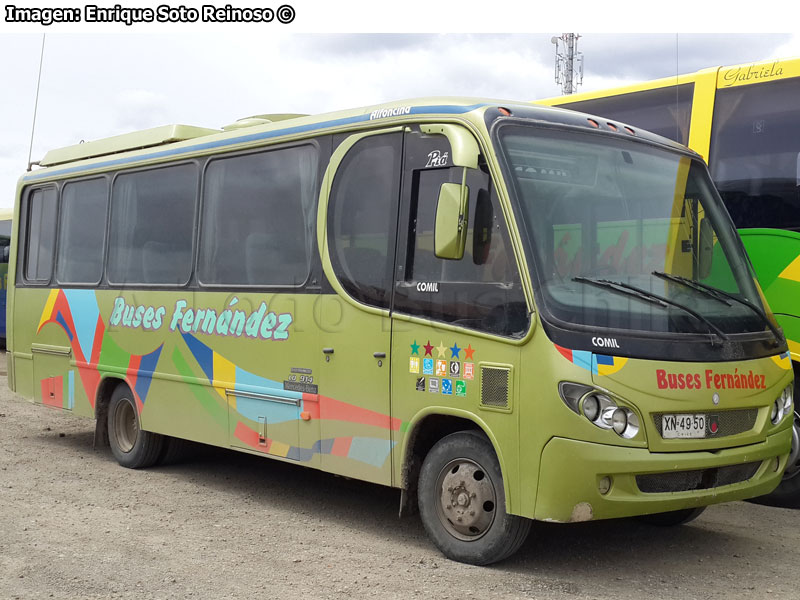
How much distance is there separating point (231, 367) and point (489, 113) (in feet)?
10.4

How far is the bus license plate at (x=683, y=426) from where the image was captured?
5847 millimetres

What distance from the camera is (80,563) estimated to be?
6172 millimetres

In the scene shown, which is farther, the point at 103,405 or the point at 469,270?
the point at 103,405

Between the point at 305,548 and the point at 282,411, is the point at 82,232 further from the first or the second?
the point at 305,548

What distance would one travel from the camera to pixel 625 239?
6.27 m

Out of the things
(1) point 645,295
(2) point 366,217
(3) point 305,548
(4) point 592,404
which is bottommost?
(3) point 305,548

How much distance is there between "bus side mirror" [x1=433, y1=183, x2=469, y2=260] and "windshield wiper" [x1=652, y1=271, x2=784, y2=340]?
1.25 meters

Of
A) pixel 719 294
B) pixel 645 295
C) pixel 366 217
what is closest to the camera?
pixel 645 295

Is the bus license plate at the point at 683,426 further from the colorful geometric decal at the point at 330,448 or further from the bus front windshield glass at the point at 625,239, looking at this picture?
the colorful geometric decal at the point at 330,448

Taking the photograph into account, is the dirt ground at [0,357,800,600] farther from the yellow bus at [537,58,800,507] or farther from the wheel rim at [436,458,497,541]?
the yellow bus at [537,58,800,507]

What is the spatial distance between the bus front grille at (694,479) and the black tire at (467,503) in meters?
0.74

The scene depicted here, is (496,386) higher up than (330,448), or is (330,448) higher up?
(496,386)

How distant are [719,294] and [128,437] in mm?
5945

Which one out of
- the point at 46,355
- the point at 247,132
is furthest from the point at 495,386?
the point at 46,355
